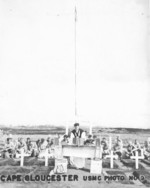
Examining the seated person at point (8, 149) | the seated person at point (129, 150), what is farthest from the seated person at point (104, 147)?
the seated person at point (8, 149)

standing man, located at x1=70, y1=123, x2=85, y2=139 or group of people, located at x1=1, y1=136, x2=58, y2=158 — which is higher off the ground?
standing man, located at x1=70, y1=123, x2=85, y2=139

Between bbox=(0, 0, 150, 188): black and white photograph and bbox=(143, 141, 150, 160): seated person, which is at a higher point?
bbox=(0, 0, 150, 188): black and white photograph

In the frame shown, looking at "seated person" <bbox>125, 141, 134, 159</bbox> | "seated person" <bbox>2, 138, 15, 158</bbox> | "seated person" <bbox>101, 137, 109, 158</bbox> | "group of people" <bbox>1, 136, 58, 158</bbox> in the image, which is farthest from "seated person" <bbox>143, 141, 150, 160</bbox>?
"seated person" <bbox>2, 138, 15, 158</bbox>

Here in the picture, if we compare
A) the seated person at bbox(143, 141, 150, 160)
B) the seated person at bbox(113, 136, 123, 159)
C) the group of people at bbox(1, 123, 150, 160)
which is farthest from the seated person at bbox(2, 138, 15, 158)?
the seated person at bbox(143, 141, 150, 160)

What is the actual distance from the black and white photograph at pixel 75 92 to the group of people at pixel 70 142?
0.04 feet

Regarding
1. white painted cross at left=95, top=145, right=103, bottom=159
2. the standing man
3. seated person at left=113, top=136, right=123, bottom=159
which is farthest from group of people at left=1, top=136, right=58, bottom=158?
seated person at left=113, top=136, right=123, bottom=159

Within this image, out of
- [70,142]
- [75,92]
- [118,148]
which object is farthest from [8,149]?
[118,148]

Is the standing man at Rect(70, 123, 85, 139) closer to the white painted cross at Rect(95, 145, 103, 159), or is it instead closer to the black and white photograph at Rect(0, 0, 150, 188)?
the black and white photograph at Rect(0, 0, 150, 188)

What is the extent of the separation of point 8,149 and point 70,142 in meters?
0.74

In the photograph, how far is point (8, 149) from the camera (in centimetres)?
296

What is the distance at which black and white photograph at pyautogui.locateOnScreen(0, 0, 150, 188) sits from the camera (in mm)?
2885

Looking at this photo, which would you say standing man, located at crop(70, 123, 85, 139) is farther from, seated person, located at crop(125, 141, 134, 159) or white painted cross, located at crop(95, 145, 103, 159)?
seated person, located at crop(125, 141, 134, 159)

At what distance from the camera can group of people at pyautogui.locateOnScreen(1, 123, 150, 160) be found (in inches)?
116

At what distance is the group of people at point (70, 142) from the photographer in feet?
9.68
